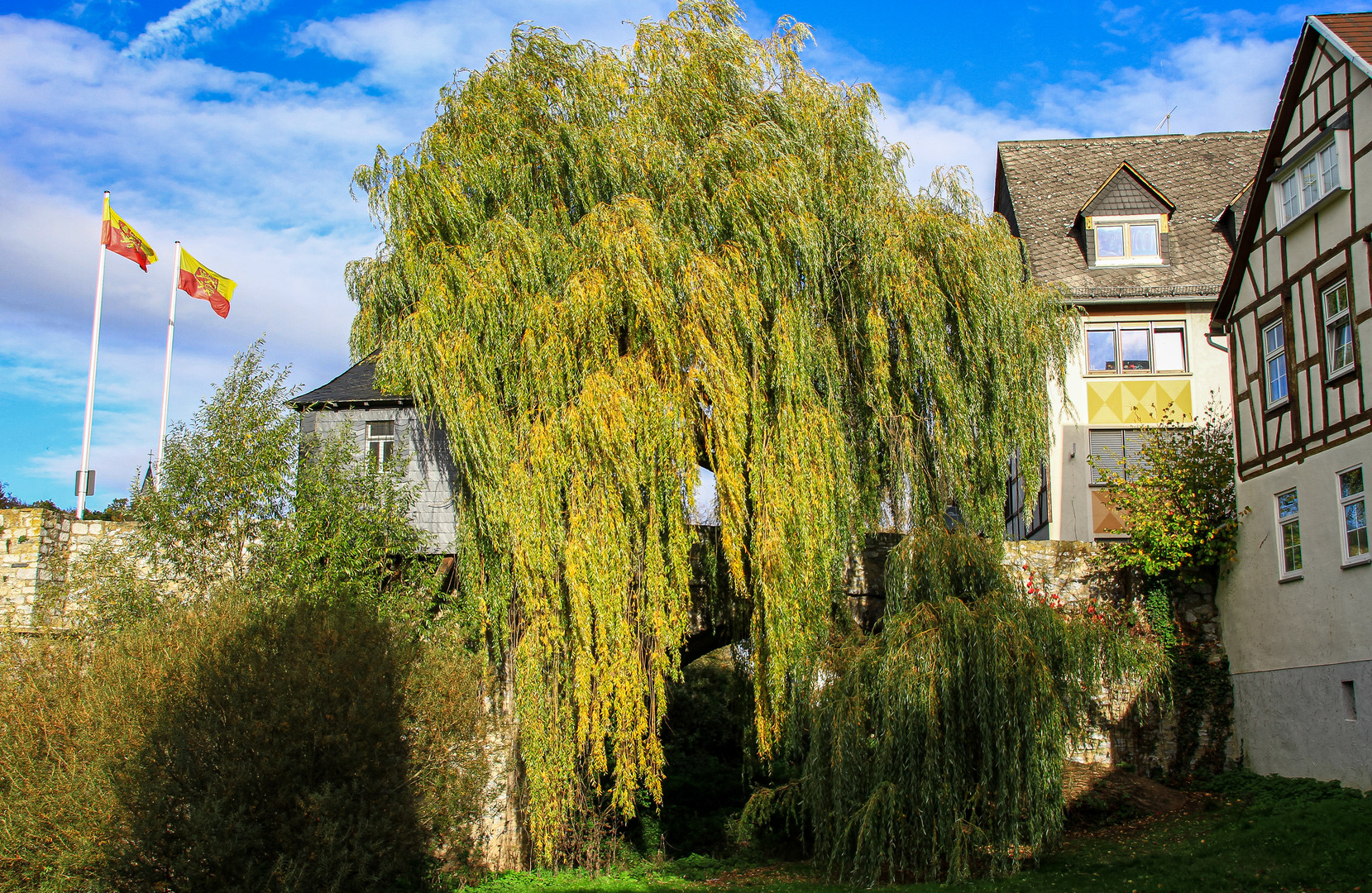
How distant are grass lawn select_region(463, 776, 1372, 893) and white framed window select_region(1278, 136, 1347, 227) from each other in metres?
7.30

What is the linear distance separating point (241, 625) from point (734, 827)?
7127 mm

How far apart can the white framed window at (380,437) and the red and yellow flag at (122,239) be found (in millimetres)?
6985

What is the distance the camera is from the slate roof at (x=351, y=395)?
15234 mm

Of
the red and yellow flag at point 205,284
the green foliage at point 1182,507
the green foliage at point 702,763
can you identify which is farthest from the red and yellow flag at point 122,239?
the green foliage at point 1182,507

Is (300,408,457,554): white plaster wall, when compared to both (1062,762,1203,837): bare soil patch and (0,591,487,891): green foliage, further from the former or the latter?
(1062,762,1203,837): bare soil patch

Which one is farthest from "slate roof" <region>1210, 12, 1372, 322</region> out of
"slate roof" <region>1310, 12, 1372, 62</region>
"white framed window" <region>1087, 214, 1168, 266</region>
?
"white framed window" <region>1087, 214, 1168, 266</region>

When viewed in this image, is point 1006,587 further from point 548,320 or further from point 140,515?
point 140,515

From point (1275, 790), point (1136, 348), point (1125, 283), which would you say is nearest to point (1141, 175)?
point (1125, 283)

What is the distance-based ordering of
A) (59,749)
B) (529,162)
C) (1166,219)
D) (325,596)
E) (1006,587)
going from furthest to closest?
(1166,219) < (529,162) < (325,596) < (1006,587) < (59,749)

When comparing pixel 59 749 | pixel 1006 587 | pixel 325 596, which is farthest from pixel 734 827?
pixel 59 749

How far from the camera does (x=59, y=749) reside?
1055 centimetres

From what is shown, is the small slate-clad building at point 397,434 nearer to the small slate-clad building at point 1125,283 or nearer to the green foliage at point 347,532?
the green foliage at point 347,532

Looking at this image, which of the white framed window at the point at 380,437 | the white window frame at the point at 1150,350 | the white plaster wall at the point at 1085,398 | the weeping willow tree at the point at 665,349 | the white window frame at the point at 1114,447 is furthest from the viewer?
the white window frame at the point at 1150,350

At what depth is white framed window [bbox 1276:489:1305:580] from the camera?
525 inches
